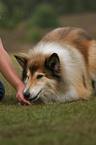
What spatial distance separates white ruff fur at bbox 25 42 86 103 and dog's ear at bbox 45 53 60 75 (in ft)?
0.42

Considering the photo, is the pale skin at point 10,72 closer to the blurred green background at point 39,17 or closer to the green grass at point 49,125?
the green grass at point 49,125

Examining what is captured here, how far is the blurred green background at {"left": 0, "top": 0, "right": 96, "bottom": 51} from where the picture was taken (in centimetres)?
5072

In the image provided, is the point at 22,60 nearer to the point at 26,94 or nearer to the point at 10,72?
the point at 10,72

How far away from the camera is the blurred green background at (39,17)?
50.7 metres

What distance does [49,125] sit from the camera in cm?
275

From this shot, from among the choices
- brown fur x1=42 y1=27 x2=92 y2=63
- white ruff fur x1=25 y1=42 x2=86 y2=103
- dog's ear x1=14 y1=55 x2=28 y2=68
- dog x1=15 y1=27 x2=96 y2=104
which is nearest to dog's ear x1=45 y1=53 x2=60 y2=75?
dog x1=15 y1=27 x2=96 y2=104

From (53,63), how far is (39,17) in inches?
2278

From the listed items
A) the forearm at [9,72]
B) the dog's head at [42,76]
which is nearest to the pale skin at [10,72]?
the forearm at [9,72]

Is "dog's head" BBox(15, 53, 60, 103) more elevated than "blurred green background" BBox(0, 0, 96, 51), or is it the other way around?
"dog's head" BBox(15, 53, 60, 103)

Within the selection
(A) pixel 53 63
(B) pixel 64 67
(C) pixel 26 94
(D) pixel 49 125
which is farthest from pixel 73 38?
(D) pixel 49 125

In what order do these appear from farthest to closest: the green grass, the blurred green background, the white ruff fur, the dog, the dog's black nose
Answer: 1. the blurred green background
2. the white ruff fur
3. the dog
4. the dog's black nose
5. the green grass

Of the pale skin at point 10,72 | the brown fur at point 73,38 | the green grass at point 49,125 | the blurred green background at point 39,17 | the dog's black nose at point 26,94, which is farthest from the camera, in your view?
the blurred green background at point 39,17

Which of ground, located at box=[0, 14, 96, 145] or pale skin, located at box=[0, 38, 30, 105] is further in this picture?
pale skin, located at box=[0, 38, 30, 105]

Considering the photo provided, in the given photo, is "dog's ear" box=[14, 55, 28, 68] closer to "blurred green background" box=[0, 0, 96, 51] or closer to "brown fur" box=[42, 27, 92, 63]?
"brown fur" box=[42, 27, 92, 63]
